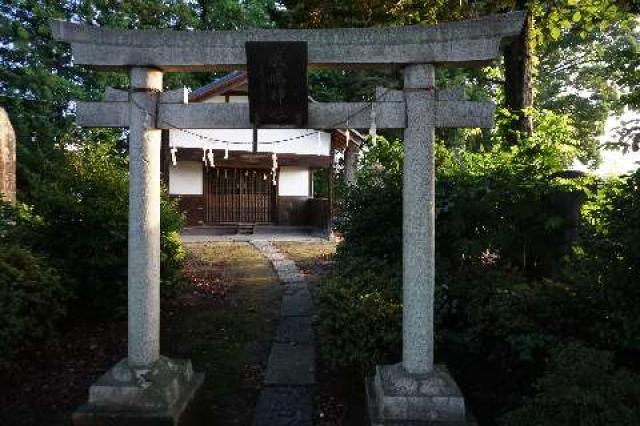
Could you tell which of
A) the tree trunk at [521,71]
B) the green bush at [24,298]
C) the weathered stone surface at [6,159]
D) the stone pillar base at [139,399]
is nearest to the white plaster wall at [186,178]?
the weathered stone surface at [6,159]

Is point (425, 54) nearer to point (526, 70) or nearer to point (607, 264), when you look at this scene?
point (607, 264)

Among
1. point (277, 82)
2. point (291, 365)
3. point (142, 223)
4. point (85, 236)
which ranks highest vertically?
point (277, 82)

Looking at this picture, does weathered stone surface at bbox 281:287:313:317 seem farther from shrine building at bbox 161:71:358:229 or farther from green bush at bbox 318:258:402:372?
shrine building at bbox 161:71:358:229

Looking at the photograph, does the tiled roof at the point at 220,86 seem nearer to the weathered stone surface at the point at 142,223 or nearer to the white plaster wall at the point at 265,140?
the white plaster wall at the point at 265,140

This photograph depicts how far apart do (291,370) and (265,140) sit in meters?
12.7

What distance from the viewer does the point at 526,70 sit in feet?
28.7

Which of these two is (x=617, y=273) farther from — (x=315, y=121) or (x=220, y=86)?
(x=220, y=86)

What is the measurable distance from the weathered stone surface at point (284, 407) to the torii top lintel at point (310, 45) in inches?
131

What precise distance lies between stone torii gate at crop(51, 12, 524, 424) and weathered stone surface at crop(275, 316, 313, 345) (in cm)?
255

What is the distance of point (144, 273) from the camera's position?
4.39 meters

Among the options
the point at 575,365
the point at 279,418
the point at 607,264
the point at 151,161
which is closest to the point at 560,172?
the point at 607,264

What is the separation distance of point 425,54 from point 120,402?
3848 millimetres

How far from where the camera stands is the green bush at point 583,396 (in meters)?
2.96

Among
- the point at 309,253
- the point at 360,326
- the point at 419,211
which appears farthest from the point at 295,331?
the point at 309,253
